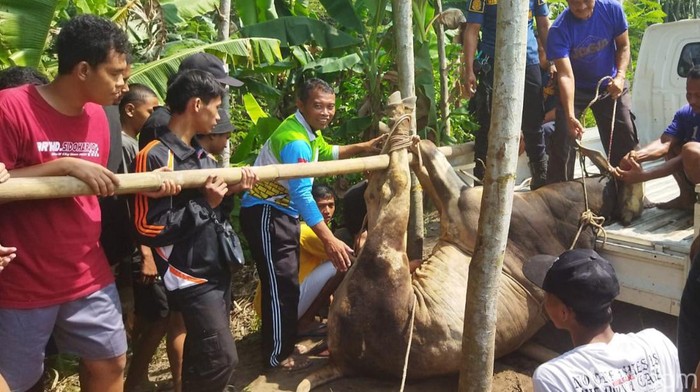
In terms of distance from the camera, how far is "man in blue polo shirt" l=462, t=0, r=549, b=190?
516 cm

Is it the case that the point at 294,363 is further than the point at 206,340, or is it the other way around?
the point at 294,363

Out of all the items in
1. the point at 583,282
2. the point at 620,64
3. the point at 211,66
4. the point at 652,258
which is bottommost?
the point at 652,258

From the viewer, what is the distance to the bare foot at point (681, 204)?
4.77 m

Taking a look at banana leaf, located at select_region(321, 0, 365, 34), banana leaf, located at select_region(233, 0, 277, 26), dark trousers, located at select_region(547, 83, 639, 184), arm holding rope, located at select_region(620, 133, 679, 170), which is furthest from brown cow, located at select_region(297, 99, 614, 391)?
banana leaf, located at select_region(233, 0, 277, 26)

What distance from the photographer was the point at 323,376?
13.5ft

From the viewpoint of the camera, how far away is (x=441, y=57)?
294 inches

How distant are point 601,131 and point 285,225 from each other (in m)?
2.63

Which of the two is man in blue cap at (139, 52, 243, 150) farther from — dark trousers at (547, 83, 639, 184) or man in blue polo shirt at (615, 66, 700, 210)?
man in blue polo shirt at (615, 66, 700, 210)

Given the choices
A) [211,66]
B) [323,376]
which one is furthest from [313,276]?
[211,66]

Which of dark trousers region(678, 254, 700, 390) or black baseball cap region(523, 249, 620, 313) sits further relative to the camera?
dark trousers region(678, 254, 700, 390)

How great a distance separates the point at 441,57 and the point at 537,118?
2412 mm

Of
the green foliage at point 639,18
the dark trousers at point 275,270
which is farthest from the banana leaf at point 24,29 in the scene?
the green foliage at point 639,18

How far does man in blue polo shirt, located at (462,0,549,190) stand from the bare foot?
904 millimetres

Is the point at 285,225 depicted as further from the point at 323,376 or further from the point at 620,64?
the point at 620,64
